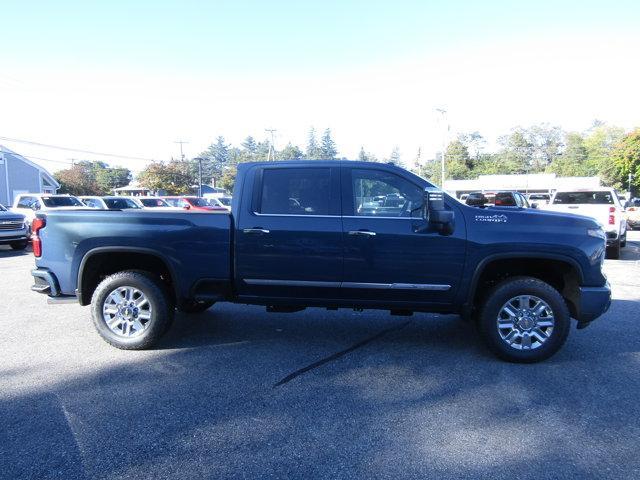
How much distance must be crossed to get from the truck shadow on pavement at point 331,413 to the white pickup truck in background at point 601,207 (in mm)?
7700

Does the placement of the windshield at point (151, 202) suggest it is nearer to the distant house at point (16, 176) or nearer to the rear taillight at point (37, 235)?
the distant house at point (16, 176)

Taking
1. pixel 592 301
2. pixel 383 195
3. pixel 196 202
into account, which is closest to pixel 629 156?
pixel 196 202

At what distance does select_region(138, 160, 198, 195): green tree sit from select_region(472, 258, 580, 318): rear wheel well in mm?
68166

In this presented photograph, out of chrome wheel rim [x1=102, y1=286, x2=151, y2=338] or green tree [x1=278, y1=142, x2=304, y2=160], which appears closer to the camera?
chrome wheel rim [x1=102, y1=286, x2=151, y2=338]

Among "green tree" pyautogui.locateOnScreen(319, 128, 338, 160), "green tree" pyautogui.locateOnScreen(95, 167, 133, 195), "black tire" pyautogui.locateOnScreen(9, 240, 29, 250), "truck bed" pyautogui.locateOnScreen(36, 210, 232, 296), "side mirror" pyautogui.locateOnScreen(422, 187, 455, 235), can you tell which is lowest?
"black tire" pyautogui.locateOnScreen(9, 240, 29, 250)

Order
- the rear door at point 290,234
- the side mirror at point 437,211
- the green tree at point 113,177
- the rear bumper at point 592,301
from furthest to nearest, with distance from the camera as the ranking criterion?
the green tree at point 113,177
the rear door at point 290,234
the rear bumper at point 592,301
the side mirror at point 437,211

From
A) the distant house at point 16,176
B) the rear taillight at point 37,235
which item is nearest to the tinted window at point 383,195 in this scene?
the rear taillight at point 37,235

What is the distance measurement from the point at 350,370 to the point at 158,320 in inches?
82.9

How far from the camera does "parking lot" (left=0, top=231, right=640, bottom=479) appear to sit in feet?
9.38

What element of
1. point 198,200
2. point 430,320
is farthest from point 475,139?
point 430,320

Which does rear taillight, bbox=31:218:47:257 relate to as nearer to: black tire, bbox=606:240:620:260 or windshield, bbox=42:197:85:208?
black tire, bbox=606:240:620:260

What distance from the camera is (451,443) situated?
309 cm

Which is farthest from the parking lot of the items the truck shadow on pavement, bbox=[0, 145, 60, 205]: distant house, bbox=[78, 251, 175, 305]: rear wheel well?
bbox=[0, 145, 60, 205]: distant house

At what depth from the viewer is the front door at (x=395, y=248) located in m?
4.45
